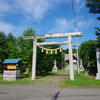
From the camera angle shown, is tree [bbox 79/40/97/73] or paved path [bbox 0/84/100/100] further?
tree [bbox 79/40/97/73]

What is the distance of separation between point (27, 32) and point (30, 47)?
7.87 feet

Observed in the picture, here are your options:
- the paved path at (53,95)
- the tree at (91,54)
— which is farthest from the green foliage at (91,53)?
the paved path at (53,95)

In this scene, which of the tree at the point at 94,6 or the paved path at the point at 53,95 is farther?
the tree at the point at 94,6

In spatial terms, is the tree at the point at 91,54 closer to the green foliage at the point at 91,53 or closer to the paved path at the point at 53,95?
the green foliage at the point at 91,53

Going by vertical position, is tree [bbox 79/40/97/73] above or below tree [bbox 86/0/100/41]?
below

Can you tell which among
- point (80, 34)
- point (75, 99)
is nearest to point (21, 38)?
point (80, 34)

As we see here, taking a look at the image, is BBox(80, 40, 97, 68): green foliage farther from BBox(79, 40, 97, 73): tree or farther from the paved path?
the paved path

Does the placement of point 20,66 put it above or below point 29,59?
below

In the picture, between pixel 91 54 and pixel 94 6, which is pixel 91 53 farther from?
pixel 94 6

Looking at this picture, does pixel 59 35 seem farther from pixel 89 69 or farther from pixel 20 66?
pixel 89 69

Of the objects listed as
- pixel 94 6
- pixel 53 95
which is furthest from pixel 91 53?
pixel 53 95

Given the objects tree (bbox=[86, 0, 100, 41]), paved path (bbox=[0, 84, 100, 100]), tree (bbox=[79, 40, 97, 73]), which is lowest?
paved path (bbox=[0, 84, 100, 100])

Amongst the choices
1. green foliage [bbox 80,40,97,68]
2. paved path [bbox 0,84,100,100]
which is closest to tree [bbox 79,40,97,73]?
green foliage [bbox 80,40,97,68]

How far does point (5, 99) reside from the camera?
205 inches
